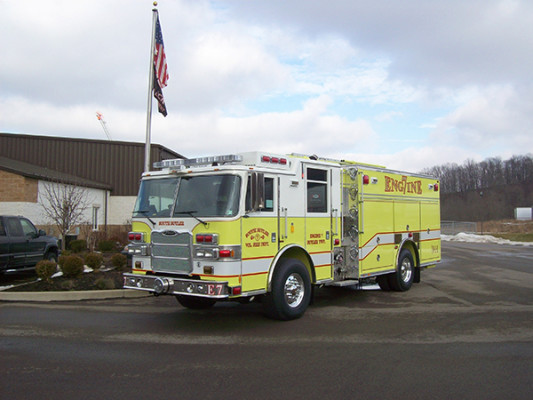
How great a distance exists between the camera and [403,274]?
36.6 ft

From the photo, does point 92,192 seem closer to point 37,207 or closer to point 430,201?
point 37,207

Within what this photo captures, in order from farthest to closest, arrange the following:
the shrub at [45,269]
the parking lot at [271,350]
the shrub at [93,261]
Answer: the shrub at [93,261] < the shrub at [45,269] < the parking lot at [271,350]

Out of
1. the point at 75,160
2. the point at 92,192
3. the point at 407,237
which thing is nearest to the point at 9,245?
the point at 407,237

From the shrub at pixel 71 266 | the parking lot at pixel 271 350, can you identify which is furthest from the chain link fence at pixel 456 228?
the shrub at pixel 71 266

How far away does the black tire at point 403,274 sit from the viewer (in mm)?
10711

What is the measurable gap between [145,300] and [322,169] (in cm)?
487

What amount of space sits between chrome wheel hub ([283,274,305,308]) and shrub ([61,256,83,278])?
240 inches

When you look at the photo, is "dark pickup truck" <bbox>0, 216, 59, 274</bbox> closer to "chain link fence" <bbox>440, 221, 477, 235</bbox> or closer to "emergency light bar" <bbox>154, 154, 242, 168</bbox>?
"emergency light bar" <bbox>154, 154, 242, 168</bbox>

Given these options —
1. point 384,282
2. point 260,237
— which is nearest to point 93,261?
point 260,237

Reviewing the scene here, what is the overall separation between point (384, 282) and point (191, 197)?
580cm

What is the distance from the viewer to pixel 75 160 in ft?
93.1

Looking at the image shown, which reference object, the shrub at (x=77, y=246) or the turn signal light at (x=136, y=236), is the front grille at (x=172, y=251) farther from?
the shrub at (x=77, y=246)

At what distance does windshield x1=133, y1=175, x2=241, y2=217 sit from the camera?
6977mm

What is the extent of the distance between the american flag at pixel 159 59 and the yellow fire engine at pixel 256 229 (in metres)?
8.27
